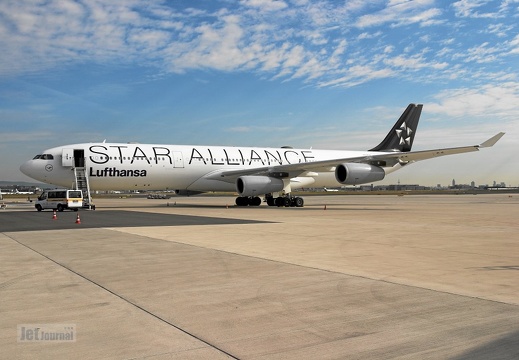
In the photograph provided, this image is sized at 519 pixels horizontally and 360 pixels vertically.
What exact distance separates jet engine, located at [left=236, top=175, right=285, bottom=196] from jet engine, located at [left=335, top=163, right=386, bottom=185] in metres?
4.42

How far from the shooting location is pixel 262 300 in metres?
6.10

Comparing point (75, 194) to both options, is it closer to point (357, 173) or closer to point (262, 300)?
point (357, 173)

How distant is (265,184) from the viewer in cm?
3197

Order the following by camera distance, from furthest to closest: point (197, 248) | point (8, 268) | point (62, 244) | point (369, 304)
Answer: point (62, 244) < point (197, 248) < point (8, 268) < point (369, 304)

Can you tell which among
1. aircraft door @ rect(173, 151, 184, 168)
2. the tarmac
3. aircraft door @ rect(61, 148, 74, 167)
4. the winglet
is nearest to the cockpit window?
aircraft door @ rect(61, 148, 74, 167)

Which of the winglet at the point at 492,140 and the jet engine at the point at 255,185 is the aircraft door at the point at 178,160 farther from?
the winglet at the point at 492,140

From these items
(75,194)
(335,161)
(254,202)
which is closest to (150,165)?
(75,194)

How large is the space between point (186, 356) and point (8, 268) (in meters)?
5.80

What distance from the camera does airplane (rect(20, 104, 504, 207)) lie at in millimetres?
30453

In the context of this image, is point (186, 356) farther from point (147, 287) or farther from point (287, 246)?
point (287, 246)

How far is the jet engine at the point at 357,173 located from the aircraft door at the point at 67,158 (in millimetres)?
16841

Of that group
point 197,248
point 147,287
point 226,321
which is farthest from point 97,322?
point 197,248

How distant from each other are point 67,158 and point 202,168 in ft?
29.2

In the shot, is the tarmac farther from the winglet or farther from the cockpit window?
the cockpit window
